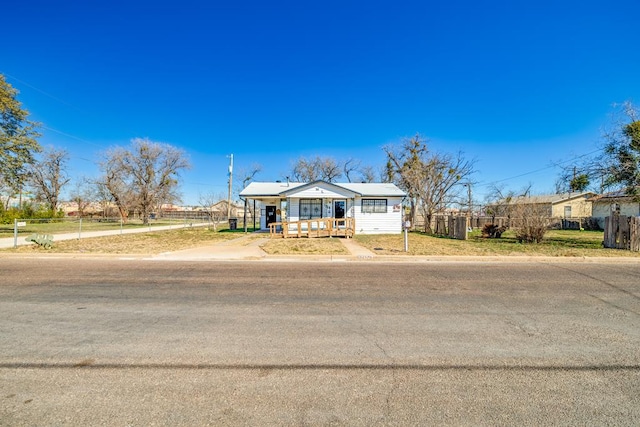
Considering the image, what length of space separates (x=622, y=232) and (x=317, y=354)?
17.0 m

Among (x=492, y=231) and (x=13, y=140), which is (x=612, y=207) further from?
(x=13, y=140)

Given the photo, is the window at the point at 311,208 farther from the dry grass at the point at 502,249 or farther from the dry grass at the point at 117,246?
the dry grass at the point at 502,249

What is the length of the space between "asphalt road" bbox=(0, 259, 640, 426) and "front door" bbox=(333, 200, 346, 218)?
660 inches

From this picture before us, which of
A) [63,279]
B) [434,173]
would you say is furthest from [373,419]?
[434,173]

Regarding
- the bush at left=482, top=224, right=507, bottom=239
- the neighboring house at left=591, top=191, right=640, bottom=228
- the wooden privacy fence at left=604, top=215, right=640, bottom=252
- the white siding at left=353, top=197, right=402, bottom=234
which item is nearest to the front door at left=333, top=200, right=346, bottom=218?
the white siding at left=353, top=197, right=402, bottom=234

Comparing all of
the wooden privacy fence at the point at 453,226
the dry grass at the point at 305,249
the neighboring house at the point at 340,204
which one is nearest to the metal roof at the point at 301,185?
the neighboring house at the point at 340,204

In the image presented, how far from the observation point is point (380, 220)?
2403cm

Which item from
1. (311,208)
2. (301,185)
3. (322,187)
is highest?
(301,185)

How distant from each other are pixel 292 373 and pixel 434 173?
29.2 meters

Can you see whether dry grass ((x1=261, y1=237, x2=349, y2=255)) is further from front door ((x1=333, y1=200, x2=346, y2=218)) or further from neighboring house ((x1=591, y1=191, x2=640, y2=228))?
neighboring house ((x1=591, y1=191, x2=640, y2=228))

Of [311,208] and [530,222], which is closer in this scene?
[530,222]

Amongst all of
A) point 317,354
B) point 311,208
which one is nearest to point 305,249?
point 317,354

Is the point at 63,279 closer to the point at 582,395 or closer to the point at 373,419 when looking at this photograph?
the point at 373,419

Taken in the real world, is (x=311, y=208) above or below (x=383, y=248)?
above
